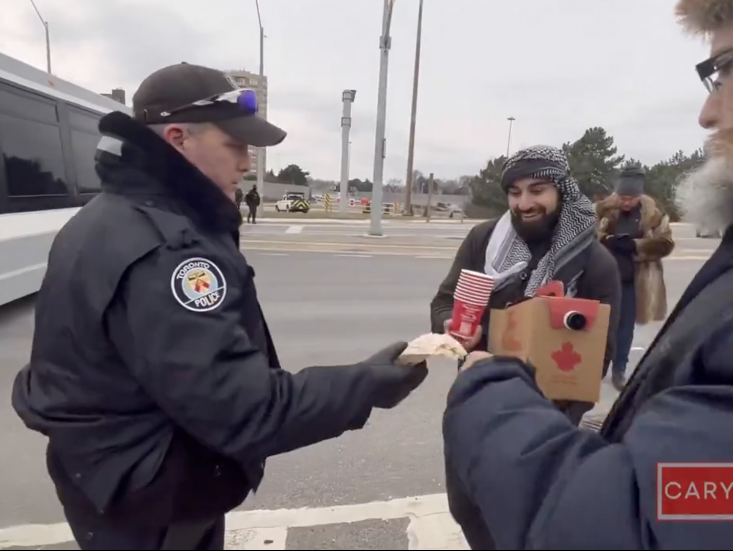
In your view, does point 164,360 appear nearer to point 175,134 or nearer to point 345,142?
point 175,134

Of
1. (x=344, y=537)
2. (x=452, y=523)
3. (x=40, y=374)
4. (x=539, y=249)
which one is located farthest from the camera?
(x=539, y=249)

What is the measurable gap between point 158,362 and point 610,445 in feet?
2.91

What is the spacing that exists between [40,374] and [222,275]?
55 centimetres

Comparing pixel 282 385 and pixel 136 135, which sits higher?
pixel 136 135

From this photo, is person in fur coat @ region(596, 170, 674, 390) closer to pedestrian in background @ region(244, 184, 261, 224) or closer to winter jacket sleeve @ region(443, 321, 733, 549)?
winter jacket sleeve @ region(443, 321, 733, 549)

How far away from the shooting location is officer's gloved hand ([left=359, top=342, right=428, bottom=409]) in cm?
153

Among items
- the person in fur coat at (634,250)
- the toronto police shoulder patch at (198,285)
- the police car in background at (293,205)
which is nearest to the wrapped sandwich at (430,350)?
the toronto police shoulder patch at (198,285)

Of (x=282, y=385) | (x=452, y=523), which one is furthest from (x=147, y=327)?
(x=452, y=523)

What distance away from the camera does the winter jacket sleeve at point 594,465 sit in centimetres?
86

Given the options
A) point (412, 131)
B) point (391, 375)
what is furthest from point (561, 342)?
point (412, 131)

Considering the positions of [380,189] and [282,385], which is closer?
[282,385]

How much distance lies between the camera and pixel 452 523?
1.11 metres

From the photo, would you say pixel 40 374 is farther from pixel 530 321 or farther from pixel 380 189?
pixel 380 189

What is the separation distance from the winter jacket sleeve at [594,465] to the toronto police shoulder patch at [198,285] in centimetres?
61
